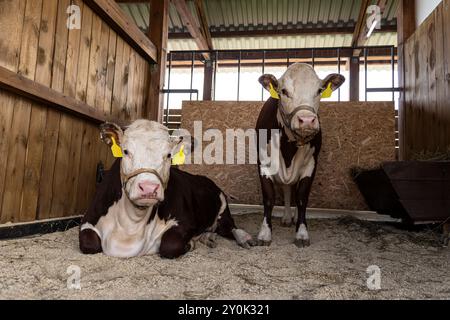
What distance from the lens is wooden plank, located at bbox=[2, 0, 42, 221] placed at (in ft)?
8.73

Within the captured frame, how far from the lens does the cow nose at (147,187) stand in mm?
2053

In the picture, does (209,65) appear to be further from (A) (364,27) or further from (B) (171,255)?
(B) (171,255)

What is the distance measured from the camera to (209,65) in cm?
852

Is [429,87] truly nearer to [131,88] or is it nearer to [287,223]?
[287,223]

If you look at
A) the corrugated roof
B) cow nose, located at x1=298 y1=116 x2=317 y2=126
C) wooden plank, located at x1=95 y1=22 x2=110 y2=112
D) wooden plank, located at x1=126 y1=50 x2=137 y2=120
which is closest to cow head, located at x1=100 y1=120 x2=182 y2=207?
cow nose, located at x1=298 y1=116 x2=317 y2=126

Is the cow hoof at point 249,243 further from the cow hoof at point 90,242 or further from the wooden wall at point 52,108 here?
the wooden wall at point 52,108

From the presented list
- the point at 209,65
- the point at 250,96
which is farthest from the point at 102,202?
the point at 250,96

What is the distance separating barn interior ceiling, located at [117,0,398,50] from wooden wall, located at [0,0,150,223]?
4.52 m

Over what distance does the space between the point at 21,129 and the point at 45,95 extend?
326mm

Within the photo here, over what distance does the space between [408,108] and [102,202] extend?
4.16 meters

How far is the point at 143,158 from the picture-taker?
223 centimetres

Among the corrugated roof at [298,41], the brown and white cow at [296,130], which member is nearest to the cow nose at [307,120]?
the brown and white cow at [296,130]

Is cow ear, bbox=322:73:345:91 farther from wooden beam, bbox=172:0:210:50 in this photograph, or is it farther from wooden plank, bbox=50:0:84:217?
wooden beam, bbox=172:0:210:50

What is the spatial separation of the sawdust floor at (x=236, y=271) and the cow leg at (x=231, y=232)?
77 millimetres
